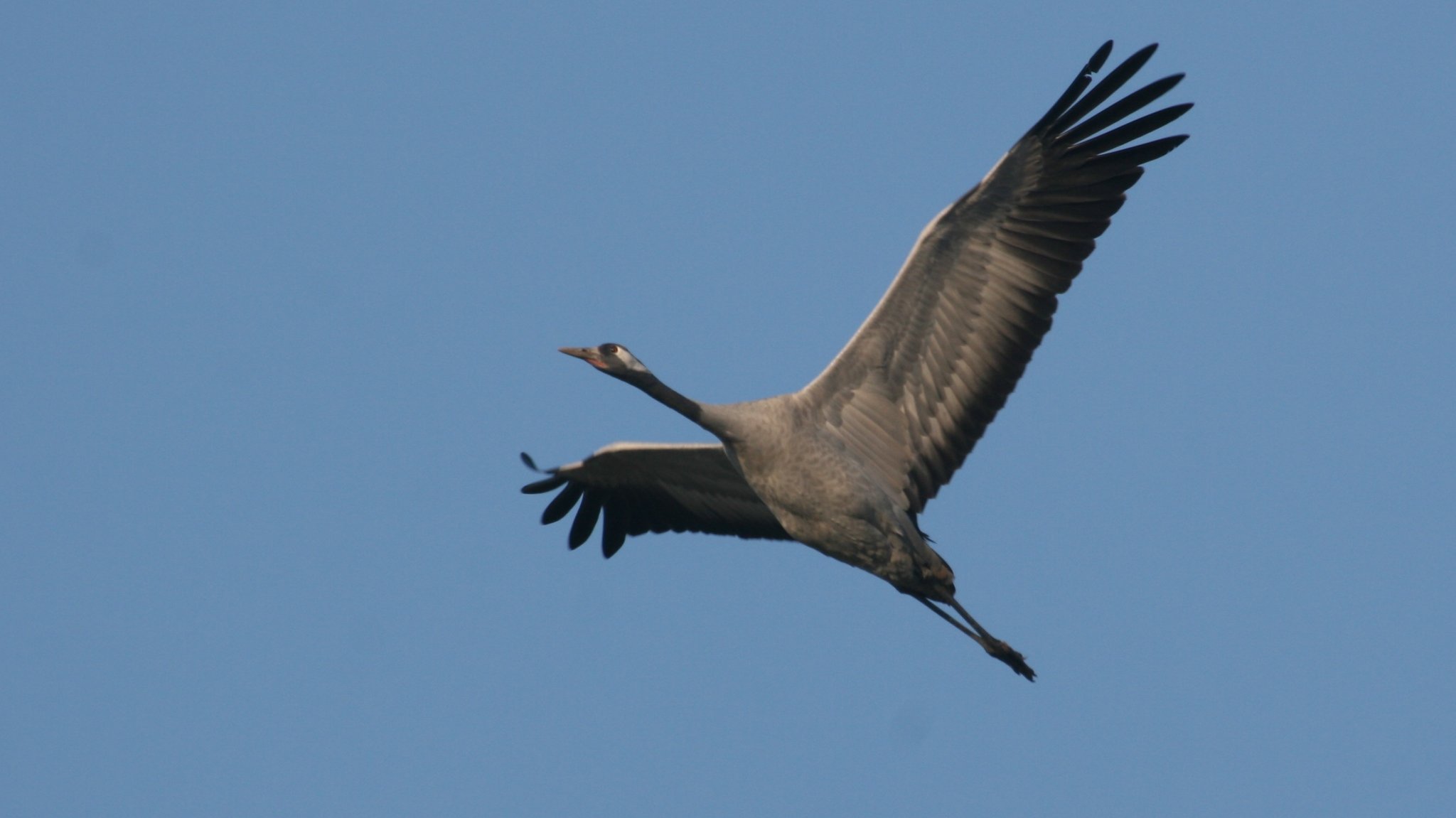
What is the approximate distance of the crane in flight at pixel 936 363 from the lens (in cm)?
1596

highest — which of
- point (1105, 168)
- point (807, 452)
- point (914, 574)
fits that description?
point (1105, 168)

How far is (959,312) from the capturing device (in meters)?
16.5

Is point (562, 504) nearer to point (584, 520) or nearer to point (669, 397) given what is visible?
point (584, 520)

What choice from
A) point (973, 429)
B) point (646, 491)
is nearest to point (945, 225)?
point (973, 429)

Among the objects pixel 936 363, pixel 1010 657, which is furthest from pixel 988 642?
pixel 936 363

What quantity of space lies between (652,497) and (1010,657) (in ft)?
12.4

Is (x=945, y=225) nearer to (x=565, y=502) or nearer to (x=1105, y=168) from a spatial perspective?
(x=1105, y=168)

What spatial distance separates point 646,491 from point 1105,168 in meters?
5.34

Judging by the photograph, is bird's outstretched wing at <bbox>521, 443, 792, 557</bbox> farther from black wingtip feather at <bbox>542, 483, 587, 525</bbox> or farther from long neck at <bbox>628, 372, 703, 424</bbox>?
long neck at <bbox>628, 372, 703, 424</bbox>

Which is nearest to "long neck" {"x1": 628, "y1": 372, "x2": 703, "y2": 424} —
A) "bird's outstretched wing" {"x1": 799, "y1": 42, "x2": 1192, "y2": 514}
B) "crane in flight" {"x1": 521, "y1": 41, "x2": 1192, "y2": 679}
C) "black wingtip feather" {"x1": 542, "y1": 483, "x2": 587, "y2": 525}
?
"crane in flight" {"x1": 521, "y1": 41, "x2": 1192, "y2": 679}

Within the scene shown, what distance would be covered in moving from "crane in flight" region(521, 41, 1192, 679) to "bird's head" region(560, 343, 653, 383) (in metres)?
0.01

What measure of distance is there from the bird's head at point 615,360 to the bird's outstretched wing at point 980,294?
4.62 feet

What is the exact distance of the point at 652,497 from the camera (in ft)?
61.6

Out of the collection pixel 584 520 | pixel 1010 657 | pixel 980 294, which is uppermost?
pixel 980 294
